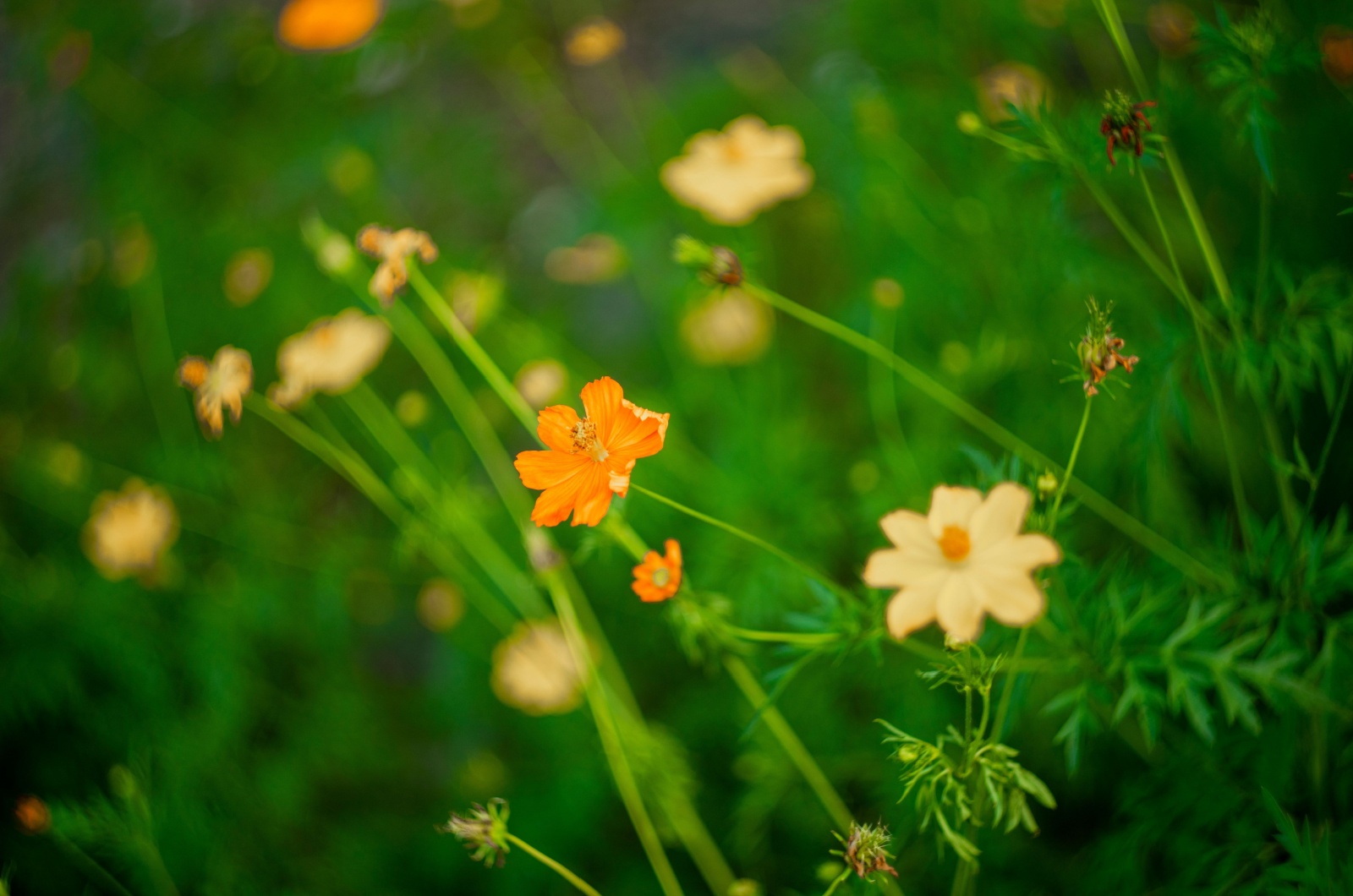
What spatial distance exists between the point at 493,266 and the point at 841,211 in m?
1.07

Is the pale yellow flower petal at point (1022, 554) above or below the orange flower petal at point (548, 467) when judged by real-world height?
below

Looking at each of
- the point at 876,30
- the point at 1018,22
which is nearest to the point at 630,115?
the point at 876,30

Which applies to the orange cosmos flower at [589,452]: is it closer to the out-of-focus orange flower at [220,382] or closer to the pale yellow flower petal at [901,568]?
the pale yellow flower petal at [901,568]

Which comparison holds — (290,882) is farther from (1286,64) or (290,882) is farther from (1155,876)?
(1286,64)

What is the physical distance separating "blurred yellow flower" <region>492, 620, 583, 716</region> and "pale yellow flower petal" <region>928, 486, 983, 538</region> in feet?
3.05

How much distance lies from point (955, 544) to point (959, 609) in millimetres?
65

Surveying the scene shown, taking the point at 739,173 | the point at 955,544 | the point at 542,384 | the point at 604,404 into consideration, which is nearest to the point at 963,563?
the point at 955,544

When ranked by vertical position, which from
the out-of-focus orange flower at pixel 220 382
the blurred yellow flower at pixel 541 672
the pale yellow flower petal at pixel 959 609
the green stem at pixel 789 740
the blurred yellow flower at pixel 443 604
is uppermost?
the out-of-focus orange flower at pixel 220 382

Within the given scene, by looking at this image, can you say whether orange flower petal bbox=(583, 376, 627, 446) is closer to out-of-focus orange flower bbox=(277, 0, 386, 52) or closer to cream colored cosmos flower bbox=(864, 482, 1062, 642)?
cream colored cosmos flower bbox=(864, 482, 1062, 642)

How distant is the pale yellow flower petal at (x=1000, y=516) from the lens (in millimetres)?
664

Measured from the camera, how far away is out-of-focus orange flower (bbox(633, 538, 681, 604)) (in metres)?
0.75

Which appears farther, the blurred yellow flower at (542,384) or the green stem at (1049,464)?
the blurred yellow flower at (542,384)

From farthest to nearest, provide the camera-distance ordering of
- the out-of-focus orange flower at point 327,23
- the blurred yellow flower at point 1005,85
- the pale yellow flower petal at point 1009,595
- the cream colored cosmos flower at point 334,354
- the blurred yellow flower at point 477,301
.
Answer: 1. the out-of-focus orange flower at point 327,23
2. the blurred yellow flower at point 1005,85
3. the cream colored cosmos flower at point 334,354
4. the blurred yellow flower at point 477,301
5. the pale yellow flower petal at point 1009,595

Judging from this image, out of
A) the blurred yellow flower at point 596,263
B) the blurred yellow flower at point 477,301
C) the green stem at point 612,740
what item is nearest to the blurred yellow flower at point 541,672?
the green stem at point 612,740
